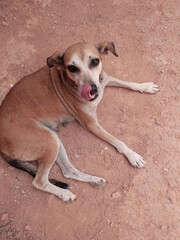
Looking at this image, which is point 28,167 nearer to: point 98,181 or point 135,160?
point 98,181

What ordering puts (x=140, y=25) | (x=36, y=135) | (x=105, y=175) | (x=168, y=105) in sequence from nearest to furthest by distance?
(x=36, y=135) < (x=105, y=175) < (x=168, y=105) < (x=140, y=25)

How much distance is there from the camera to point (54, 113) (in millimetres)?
4227

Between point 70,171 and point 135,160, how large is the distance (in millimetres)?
861

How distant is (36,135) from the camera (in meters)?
3.95

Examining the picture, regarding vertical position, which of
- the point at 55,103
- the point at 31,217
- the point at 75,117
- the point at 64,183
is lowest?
the point at 31,217

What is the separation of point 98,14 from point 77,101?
2214mm

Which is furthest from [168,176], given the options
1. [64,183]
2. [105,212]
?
[64,183]

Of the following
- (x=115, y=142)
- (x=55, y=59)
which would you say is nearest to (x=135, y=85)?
(x=115, y=142)

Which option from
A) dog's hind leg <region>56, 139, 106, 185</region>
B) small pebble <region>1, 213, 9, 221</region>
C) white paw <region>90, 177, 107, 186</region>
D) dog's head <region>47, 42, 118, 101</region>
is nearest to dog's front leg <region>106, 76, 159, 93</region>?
dog's head <region>47, 42, 118, 101</region>

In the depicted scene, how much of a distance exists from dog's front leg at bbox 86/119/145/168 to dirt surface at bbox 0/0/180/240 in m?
0.11

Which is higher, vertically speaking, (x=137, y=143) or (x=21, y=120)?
(x=21, y=120)

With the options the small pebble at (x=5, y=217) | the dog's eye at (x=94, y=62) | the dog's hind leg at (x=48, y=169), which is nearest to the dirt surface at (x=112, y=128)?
the small pebble at (x=5, y=217)

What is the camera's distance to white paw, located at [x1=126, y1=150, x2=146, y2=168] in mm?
4195

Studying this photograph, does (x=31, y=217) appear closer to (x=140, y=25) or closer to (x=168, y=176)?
(x=168, y=176)
